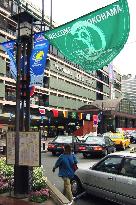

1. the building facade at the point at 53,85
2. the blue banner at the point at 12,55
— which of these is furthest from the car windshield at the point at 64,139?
the blue banner at the point at 12,55

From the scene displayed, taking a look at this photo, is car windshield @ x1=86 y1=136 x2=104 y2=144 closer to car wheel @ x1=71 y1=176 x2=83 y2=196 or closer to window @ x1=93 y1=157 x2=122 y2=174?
car wheel @ x1=71 y1=176 x2=83 y2=196

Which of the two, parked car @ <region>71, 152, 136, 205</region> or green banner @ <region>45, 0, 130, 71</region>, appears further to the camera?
parked car @ <region>71, 152, 136, 205</region>

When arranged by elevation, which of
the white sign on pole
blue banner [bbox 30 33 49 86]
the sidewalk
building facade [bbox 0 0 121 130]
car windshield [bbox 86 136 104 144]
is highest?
building facade [bbox 0 0 121 130]

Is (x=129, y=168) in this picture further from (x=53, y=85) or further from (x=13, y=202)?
(x=53, y=85)

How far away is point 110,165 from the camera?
35.3 feet

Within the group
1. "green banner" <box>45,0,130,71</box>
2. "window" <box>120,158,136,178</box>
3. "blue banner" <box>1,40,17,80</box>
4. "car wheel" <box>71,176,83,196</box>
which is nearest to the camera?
"green banner" <box>45,0,130,71</box>

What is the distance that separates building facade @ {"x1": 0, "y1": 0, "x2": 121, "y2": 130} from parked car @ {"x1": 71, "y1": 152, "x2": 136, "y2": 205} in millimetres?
30729

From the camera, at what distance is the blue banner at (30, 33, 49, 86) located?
10.8 metres

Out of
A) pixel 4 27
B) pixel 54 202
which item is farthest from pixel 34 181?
pixel 4 27

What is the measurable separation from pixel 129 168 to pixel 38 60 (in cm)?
374

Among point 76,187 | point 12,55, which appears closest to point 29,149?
point 76,187

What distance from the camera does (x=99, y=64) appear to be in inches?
361

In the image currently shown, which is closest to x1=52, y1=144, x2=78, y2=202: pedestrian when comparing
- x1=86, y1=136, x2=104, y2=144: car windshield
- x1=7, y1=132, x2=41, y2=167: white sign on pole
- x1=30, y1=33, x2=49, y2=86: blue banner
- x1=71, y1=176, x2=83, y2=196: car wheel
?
x1=71, y1=176, x2=83, y2=196: car wheel

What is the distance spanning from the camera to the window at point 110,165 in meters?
10.5
